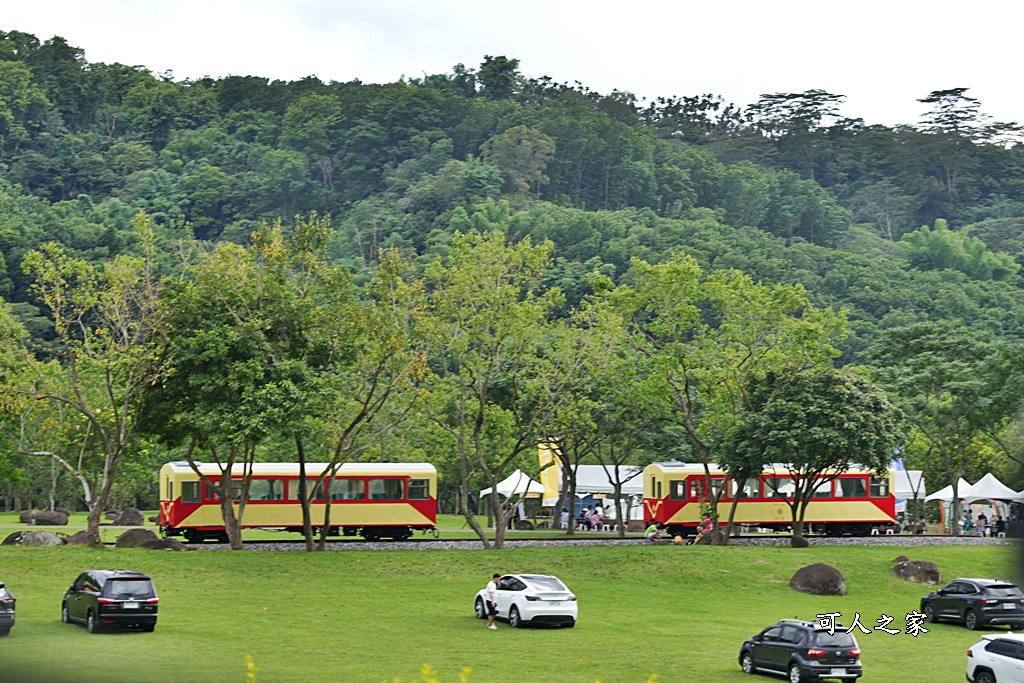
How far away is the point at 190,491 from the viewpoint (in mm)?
38094

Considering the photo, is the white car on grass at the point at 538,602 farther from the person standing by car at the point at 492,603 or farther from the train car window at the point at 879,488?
the train car window at the point at 879,488

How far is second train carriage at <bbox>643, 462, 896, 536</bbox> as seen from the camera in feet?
143

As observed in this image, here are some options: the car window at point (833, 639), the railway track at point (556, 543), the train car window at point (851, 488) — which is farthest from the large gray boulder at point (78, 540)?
the train car window at point (851, 488)

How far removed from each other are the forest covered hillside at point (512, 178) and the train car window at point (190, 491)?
951 cm

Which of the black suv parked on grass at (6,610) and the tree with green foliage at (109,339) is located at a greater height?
the tree with green foliage at (109,339)

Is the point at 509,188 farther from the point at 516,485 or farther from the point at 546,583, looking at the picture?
the point at 546,583

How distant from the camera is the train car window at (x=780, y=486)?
141 ft

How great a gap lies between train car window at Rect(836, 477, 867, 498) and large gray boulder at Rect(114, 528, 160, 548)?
2530cm

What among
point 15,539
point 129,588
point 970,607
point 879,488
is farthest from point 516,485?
point 129,588

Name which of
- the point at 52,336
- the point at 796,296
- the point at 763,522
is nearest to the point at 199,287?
the point at 796,296

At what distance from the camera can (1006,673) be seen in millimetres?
16828

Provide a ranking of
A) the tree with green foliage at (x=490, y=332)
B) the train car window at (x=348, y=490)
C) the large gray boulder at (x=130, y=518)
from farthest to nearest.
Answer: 1. the large gray boulder at (x=130, y=518)
2. the train car window at (x=348, y=490)
3. the tree with green foliage at (x=490, y=332)

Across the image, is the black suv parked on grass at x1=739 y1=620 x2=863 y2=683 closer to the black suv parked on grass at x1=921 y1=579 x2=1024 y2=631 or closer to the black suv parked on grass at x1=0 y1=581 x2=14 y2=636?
the black suv parked on grass at x1=921 y1=579 x2=1024 y2=631

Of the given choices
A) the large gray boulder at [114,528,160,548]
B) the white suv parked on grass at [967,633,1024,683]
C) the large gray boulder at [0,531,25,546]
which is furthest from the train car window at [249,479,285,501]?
the white suv parked on grass at [967,633,1024,683]
